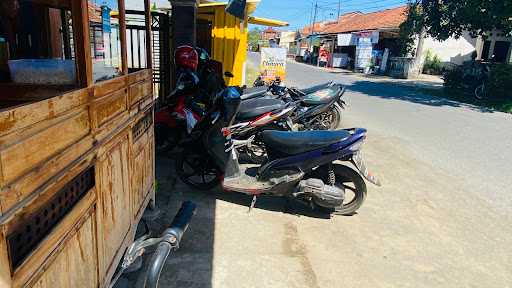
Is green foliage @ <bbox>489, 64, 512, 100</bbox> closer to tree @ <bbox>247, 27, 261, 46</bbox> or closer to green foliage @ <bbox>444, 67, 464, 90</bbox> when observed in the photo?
green foliage @ <bbox>444, 67, 464, 90</bbox>

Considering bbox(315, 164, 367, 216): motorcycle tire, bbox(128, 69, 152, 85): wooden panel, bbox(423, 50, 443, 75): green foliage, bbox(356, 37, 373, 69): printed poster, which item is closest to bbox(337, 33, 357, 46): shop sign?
bbox(356, 37, 373, 69): printed poster

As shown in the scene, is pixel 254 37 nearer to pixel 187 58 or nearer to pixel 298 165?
pixel 187 58

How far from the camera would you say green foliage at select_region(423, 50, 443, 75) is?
2731cm

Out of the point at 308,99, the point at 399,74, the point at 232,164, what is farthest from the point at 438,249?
the point at 399,74

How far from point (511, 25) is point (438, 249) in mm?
13240

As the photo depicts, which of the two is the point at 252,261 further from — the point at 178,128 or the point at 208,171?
the point at 178,128

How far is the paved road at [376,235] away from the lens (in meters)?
3.15

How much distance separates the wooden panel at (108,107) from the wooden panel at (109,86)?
0.09 ft

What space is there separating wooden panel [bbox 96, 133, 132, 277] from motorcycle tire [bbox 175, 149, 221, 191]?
197 cm

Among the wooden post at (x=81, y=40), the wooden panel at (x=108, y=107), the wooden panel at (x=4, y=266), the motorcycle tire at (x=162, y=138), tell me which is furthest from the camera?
the motorcycle tire at (x=162, y=138)

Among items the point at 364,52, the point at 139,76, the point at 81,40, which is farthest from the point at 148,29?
the point at 364,52

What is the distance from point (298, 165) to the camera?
157 inches

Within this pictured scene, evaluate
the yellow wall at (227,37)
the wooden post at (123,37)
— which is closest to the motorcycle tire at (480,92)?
the yellow wall at (227,37)

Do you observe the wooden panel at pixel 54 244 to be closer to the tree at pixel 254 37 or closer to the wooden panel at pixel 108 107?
the wooden panel at pixel 108 107
